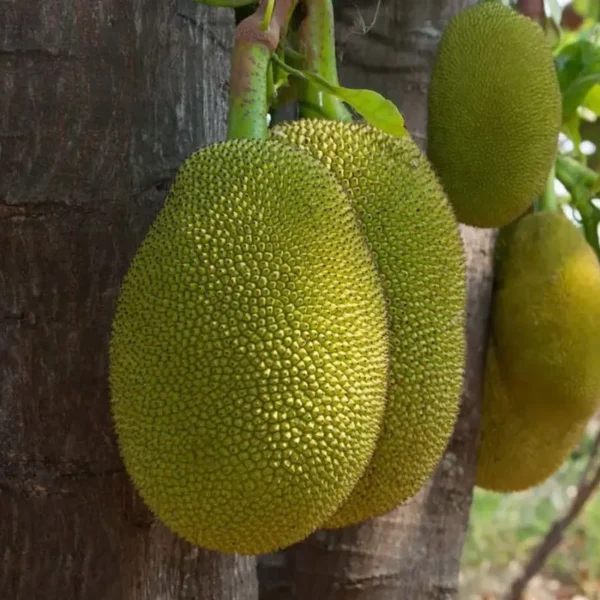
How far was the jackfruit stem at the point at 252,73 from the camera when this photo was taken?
2.27 ft

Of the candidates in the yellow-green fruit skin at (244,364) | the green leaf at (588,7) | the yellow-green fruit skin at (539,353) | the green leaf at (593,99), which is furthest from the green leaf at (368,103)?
the green leaf at (588,7)

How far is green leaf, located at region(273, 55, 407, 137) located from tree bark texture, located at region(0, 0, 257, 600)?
144mm

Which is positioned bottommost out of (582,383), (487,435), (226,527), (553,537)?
(553,537)

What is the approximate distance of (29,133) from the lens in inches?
26.0

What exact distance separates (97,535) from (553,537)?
1062mm

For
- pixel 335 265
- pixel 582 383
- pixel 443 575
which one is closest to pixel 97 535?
pixel 335 265

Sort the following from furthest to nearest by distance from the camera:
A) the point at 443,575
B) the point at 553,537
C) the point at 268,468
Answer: the point at 553,537, the point at 443,575, the point at 268,468

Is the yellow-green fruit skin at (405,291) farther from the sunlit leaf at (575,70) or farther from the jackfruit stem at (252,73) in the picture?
the sunlit leaf at (575,70)

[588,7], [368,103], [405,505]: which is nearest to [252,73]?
[368,103]

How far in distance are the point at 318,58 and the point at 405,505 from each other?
1.71ft

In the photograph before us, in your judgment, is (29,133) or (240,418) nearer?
(240,418)

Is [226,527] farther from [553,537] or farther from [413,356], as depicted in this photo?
[553,537]

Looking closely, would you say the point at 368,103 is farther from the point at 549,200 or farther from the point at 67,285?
the point at 549,200

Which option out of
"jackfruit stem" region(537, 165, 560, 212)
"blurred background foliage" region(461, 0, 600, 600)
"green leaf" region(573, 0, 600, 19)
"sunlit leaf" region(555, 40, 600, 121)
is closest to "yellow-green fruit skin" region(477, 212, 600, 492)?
"jackfruit stem" region(537, 165, 560, 212)
